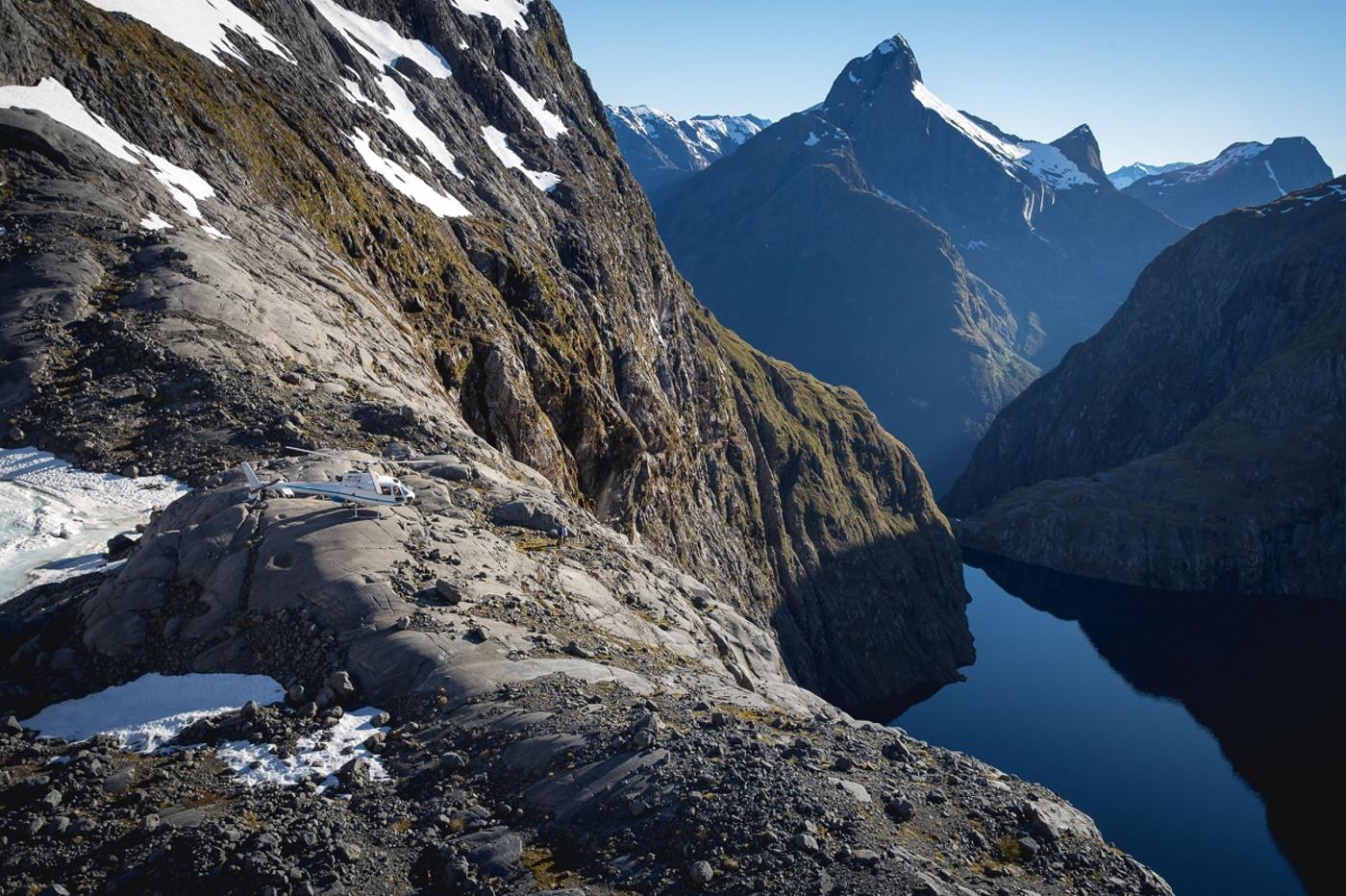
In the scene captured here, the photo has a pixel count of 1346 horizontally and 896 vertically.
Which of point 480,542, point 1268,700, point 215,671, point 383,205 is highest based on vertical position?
point 383,205

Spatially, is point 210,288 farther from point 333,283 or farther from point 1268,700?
point 1268,700

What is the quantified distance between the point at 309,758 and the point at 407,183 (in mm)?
58421

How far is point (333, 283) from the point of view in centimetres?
4269

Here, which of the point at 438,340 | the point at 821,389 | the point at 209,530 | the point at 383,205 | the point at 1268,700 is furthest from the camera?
the point at 821,389

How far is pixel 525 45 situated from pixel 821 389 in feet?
300

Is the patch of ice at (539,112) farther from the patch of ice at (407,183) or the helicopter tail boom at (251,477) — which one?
the helicopter tail boom at (251,477)

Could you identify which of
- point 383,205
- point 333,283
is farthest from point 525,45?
point 333,283

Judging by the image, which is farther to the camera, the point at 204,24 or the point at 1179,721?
the point at 1179,721

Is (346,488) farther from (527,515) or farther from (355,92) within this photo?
(355,92)

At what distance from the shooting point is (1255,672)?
12644 cm

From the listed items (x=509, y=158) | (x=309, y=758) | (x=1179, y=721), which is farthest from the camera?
(x=1179, y=721)

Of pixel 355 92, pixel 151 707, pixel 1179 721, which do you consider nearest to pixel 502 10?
pixel 355 92

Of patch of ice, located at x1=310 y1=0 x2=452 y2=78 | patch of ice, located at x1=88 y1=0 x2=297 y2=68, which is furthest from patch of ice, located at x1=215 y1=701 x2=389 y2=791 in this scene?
patch of ice, located at x1=310 y1=0 x2=452 y2=78

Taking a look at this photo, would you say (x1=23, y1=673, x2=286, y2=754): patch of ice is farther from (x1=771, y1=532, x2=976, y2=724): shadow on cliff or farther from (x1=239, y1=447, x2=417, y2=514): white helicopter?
(x1=771, y1=532, x2=976, y2=724): shadow on cliff
